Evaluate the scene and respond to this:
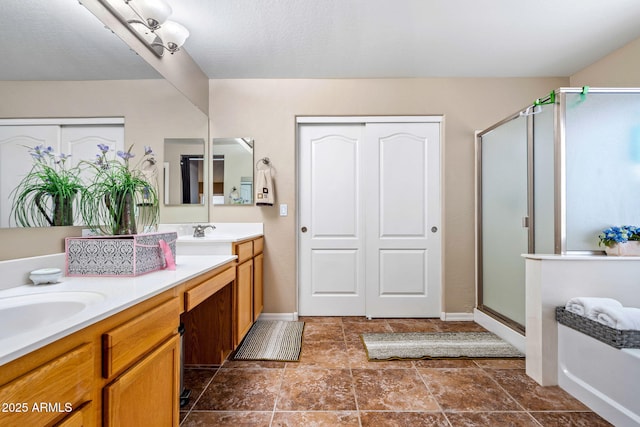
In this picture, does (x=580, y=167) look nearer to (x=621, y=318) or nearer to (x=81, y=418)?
(x=621, y=318)

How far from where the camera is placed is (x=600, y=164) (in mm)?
1840

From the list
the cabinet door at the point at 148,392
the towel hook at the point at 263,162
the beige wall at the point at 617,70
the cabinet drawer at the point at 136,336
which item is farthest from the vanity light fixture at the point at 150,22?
the beige wall at the point at 617,70

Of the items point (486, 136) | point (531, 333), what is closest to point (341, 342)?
point (531, 333)

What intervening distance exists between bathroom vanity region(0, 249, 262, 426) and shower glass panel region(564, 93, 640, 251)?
2.25 metres

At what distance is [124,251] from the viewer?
3.91ft

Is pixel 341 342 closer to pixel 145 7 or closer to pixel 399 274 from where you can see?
pixel 399 274

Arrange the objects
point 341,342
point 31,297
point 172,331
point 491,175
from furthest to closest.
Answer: point 491,175 < point 341,342 < point 172,331 < point 31,297

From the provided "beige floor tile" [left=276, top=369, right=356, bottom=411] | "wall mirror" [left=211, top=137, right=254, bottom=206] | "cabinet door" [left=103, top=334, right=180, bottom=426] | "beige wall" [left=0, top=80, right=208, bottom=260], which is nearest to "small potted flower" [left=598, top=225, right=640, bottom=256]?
"beige floor tile" [left=276, top=369, right=356, bottom=411]

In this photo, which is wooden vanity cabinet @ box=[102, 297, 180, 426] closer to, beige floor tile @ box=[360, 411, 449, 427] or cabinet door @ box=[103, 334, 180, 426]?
cabinet door @ box=[103, 334, 180, 426]

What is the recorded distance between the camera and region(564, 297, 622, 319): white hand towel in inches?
59.9

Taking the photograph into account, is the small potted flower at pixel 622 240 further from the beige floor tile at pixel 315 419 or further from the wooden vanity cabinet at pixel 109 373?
the wooden vanity cabinet at pixel 109 373

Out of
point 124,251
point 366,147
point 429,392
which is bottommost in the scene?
point 429,392

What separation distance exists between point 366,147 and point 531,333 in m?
1.95

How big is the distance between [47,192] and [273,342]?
67.9 inches
